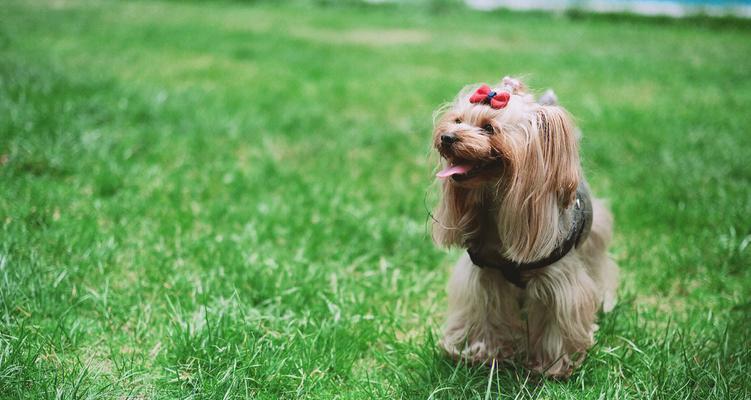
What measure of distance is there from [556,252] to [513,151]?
0.53m

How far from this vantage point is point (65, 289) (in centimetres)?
321

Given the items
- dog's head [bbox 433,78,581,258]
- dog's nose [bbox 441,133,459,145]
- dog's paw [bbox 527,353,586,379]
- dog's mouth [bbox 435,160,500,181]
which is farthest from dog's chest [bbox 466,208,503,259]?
dog's paw [bbox 527,353,586,379]

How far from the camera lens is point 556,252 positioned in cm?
263

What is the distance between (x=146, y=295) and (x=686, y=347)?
2.63 meters

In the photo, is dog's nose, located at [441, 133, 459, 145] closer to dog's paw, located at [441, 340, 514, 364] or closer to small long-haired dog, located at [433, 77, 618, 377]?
small long-haired dog, located at [433, 77, 618, 377]

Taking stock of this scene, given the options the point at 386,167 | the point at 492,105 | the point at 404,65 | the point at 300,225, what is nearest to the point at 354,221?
the point at 300,225

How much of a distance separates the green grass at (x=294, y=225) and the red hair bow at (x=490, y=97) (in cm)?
58

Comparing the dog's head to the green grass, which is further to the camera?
the green grass

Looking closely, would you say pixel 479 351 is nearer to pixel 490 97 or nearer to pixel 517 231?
pixel 517 231

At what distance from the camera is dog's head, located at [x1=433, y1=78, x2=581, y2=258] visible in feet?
7.73

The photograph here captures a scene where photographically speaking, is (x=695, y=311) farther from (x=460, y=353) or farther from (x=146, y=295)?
(x=146, y=295)

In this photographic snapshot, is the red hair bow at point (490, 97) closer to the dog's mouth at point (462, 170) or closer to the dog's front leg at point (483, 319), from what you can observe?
the dog's mouth at point (462, 170)

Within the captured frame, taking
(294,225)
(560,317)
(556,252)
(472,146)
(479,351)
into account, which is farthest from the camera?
(294,225)

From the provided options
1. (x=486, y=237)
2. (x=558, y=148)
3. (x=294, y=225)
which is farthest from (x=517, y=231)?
(x=294, y=225)
